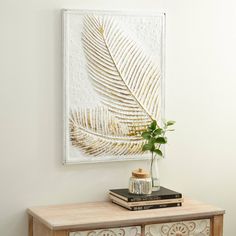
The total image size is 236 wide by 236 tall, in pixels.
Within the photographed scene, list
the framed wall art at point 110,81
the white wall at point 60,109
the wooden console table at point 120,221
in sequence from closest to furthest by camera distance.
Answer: the wooden console table at point 120,221 → the white wall at point 60,109 → the framed wall art at point 110,81

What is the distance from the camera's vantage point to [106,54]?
359 cm

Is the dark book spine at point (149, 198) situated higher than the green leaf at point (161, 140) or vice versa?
the green leaf at point (161, 140)

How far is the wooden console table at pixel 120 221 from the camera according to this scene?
316cm

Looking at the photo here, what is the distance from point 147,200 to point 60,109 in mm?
674

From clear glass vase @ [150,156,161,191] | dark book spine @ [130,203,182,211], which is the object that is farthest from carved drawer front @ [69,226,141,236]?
clear glass vase @ [150,156,161,191]

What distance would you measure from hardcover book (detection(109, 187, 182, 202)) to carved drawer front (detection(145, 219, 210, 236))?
6.7 inches

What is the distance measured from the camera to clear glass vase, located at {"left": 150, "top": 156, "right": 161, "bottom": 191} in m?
3.59

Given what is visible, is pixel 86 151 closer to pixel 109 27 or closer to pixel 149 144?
pixel 149 144

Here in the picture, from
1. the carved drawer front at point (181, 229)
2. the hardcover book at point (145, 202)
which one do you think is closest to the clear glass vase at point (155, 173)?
the hardcover book at point (145, 202)

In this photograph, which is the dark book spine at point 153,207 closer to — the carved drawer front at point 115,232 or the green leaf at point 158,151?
the carved drawer front at point 115,232

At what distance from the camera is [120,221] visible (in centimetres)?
321

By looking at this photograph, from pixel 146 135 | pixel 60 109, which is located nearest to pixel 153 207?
pixel 146 135

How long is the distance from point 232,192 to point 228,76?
2.35 feet

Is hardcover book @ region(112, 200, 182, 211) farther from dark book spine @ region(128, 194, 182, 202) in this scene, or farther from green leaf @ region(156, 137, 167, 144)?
green leaf @ region(156, 137, 167, 144)
